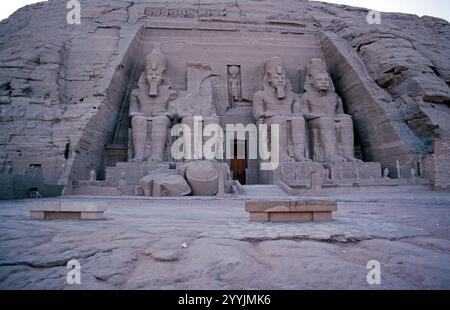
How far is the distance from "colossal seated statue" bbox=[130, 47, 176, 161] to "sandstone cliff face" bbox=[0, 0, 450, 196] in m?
0.84

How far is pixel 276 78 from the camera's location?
1214 centimetres

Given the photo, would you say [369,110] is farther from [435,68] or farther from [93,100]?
[93,100]

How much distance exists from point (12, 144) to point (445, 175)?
468 inches

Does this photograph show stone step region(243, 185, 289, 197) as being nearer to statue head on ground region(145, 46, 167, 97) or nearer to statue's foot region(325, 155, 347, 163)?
statue's foot region(325, 155, 347, 163)

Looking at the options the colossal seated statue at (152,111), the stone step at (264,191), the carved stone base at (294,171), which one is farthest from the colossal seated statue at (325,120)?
the colossal seated statue at (152,111)

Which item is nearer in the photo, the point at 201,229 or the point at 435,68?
the point at 201,229

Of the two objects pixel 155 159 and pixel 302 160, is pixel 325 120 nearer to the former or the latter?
pixel 302 160

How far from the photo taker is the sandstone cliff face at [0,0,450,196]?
948 centimetres

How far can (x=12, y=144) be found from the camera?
29.8 feet

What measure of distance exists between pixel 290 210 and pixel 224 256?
165 centimetres

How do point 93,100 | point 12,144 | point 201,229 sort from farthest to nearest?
point 93,100 < point 12,144 < point 201,229

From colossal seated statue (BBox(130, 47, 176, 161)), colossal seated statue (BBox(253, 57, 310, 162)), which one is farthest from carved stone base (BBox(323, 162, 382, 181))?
colossal seated statue (BBox(130, 47, 176, 161))

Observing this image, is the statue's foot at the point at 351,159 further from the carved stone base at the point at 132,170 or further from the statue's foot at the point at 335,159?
the carved stone base at the point at 132,170
